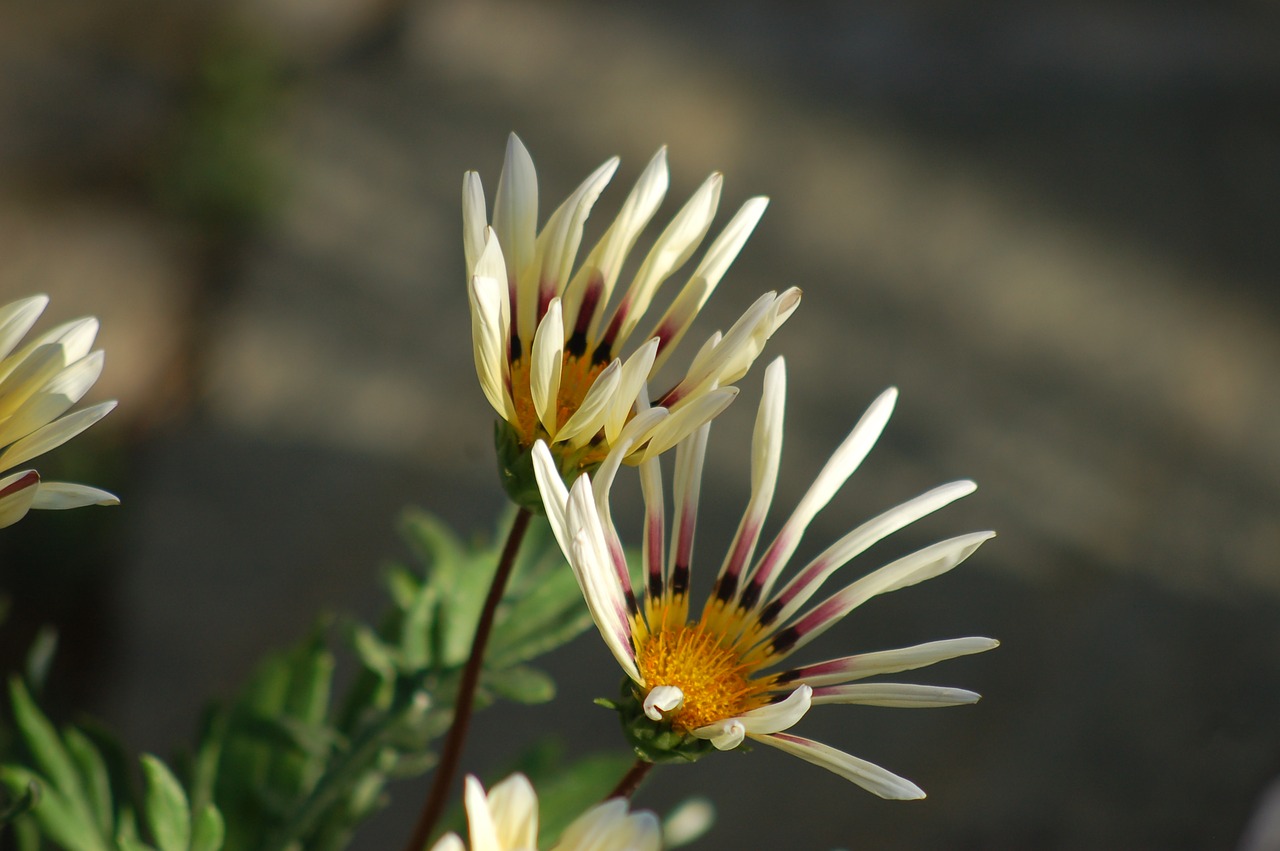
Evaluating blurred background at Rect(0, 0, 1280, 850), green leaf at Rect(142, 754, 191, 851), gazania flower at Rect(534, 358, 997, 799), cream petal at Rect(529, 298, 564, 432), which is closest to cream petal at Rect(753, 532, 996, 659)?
gazania flower at Rect(534, 358, 997, 799)

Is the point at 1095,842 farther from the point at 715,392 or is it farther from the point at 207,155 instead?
the point at 207,155

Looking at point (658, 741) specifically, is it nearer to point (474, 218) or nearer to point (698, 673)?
point (698, 673)

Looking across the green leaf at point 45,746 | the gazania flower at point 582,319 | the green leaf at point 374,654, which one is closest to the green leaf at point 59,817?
the green leaf at point 45,746

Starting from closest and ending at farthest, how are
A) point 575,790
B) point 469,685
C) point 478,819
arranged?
1. point 478,819
2. point 469,685
3. point 575,790

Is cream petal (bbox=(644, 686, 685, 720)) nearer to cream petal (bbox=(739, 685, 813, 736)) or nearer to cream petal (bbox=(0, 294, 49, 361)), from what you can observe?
cream petal (bbox=(739, 685, 813, 736))

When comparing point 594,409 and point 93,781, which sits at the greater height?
point 594,409

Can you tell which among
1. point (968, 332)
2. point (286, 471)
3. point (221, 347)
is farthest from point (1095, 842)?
point (221, 347)

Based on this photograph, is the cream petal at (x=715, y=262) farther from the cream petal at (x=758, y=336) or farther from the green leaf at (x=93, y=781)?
the green leaf at (x=93, y=781)

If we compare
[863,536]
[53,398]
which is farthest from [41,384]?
Answer: [863,536]
